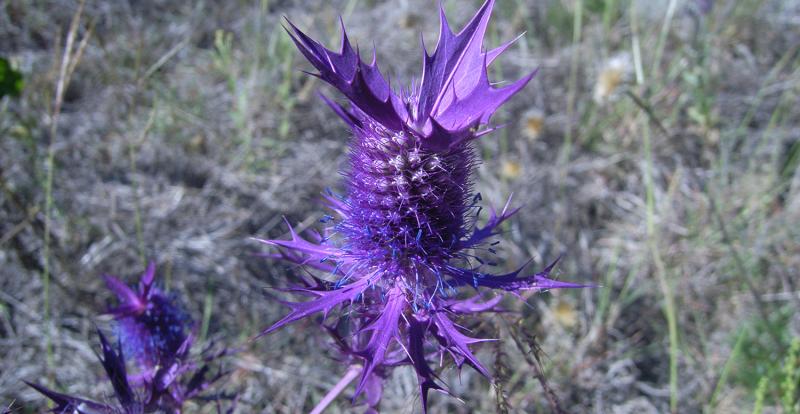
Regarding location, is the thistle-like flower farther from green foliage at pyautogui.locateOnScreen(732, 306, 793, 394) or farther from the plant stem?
green foliage at pyautogui.locateOnScreen(732, 306, 793, 394)

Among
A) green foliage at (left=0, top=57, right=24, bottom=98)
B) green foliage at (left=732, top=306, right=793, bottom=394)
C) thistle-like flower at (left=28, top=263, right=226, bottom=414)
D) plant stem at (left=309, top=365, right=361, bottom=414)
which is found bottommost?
thistle-like flower at (left=28, top=263, right=226, bottom=414)

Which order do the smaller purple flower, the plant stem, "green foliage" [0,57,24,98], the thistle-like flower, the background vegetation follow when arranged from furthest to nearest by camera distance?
the background vegetation
"green foliage" [0,57,24,98]
the smaller purple flower
the thistle-like flower
the plant stem

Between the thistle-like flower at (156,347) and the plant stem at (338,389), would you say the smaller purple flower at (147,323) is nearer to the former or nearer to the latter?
the thistle-like flower at (156,347)

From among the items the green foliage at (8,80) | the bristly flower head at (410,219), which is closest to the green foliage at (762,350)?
the bristly flower head at (410,219)

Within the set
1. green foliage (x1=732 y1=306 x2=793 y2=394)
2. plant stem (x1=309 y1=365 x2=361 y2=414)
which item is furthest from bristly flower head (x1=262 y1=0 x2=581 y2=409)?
green foliage (x1=732 y1=306 x2=793 y2=394)

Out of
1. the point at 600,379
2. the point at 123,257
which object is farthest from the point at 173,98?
the point at 600,379

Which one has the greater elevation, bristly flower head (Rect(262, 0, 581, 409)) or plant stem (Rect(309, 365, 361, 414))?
bristly flower head (Rect(262, 0, 581, 409))

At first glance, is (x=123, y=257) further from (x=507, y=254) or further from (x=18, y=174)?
(x=507, y=254)
